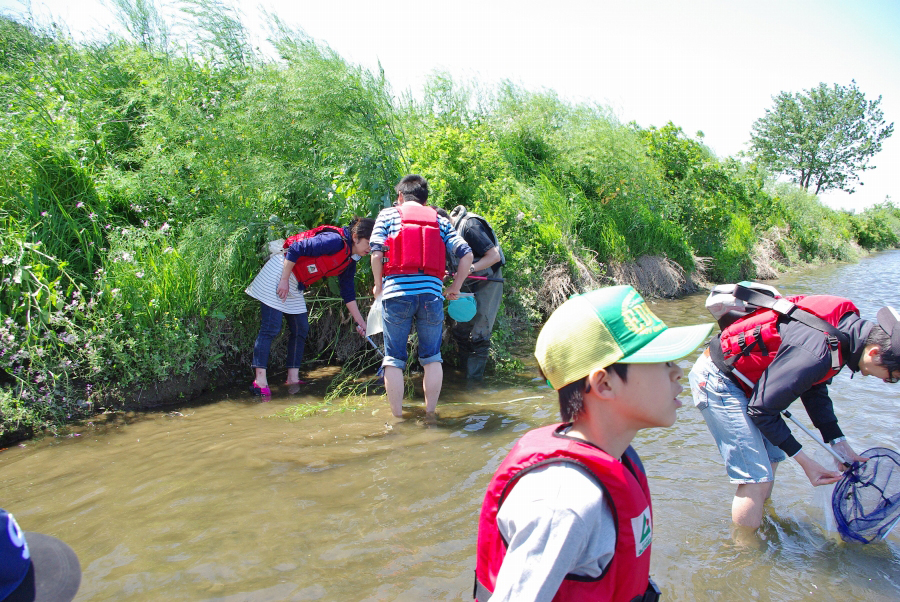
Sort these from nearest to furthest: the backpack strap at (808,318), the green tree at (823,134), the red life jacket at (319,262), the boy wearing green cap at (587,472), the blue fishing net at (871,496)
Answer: the boy wearing green cap at (587,472) < the backpack strap at (808,318) < the blue fishing net at (871,496) < the red life jacket at (319,262) < the green tree at (823,134)

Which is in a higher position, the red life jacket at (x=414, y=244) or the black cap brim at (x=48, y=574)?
the red life jacket at (x=414, y=244)

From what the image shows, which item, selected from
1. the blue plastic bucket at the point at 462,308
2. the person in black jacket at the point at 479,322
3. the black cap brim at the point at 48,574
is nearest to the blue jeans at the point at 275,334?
the blue plastic bucket at the point at 462,308

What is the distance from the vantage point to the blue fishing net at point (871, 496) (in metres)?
3.00

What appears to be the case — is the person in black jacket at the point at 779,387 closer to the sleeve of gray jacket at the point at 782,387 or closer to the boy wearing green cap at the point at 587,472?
the sleeve of gray jacket at the point at 782,387

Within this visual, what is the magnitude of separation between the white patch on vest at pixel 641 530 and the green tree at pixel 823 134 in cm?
4559

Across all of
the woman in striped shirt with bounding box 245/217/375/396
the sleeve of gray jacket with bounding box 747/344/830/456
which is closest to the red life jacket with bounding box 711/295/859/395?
the sleeve of gray jacket with bounding box 747/344/830/456

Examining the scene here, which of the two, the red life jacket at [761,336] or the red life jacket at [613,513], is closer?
the red life jacket at [613,513]

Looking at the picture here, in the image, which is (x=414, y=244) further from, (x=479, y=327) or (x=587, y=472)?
(x=587, y=472)

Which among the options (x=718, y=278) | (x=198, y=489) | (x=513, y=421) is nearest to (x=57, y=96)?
(x=198, y=489)

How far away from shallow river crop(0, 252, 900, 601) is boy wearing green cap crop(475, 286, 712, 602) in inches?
62.8

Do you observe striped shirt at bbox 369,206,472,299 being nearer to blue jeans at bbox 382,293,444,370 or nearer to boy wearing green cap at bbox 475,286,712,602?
blue jeans at bbox 382,293,444,370

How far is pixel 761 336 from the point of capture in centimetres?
292

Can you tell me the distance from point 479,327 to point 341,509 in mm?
3033

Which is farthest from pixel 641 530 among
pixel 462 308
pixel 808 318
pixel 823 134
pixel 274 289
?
pixel 823 134
